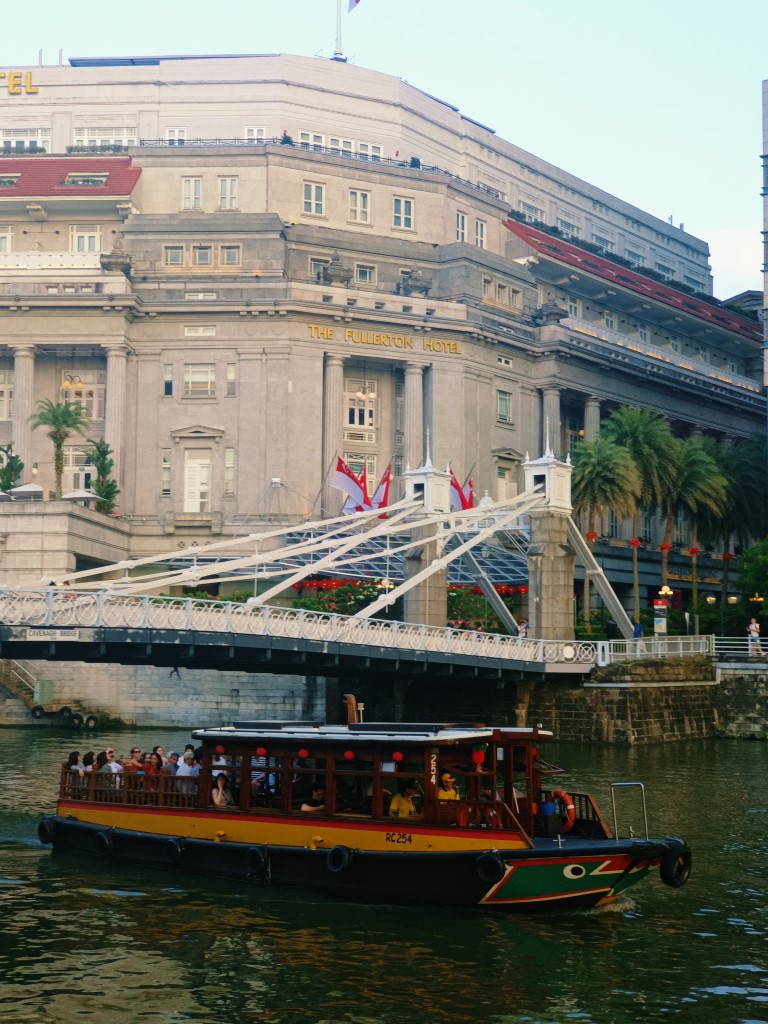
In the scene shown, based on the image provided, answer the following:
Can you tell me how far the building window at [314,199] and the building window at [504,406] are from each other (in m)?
18.2

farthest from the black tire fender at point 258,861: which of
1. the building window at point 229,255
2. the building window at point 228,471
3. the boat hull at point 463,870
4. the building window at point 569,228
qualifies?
the building window at point 569,228

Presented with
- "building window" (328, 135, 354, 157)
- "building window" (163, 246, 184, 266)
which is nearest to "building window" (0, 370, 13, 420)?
"building window" (163, 246, 184, 266)

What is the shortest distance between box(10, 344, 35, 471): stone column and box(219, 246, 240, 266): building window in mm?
14119

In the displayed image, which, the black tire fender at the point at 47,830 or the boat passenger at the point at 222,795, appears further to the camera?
the black tire fender at the point at 47,830

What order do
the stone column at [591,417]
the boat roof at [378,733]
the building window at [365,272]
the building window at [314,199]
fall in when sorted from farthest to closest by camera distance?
the stone column at [591,417] < the building window at [314,199] < the building window at [365,272] < the boat roof at [378,733]

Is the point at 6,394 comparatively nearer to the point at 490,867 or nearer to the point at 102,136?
the point at 102,136


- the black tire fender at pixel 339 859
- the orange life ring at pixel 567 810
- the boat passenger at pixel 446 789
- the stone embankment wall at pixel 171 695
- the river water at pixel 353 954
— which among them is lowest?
the river water at pixel 353 954

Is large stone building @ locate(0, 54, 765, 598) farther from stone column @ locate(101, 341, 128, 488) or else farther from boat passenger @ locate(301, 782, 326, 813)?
boat passenger @ locate(301, 782, 326, 813)

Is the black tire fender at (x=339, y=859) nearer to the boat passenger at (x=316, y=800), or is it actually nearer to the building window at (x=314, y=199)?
the boat passenger at (x=316, y=800)

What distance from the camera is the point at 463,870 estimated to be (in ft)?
92.6

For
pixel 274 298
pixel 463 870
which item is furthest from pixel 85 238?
pixel 463 870

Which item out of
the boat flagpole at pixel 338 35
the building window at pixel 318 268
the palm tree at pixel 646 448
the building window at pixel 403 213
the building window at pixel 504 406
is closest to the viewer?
the palm tree at pixel 646 448

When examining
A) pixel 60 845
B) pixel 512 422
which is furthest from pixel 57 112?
pixel 60 845

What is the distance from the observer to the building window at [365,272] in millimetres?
99938
